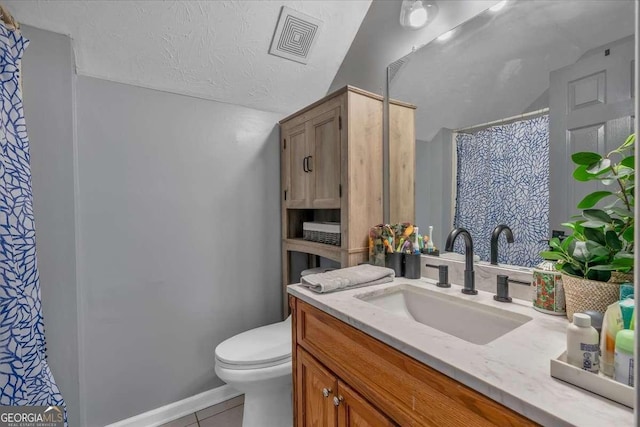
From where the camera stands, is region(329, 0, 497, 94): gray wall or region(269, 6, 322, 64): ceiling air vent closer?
region(329, 0, 497, 94): gray wall

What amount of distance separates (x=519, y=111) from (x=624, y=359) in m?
0.88

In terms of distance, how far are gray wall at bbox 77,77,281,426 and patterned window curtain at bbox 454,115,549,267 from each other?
1.29 meters

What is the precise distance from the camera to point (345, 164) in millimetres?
1530

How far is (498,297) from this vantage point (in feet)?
3.43

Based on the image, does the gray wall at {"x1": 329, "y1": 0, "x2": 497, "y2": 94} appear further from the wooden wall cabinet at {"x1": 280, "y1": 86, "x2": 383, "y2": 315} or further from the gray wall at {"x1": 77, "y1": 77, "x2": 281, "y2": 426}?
the gray wall at {"x1": 77, "y1": 77, "x2": 281, "y2": 426}

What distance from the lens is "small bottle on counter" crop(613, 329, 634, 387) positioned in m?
0.51

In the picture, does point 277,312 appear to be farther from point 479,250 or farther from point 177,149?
point 479,250

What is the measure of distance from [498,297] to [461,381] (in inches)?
22.2

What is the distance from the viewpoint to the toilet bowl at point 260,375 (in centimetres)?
137

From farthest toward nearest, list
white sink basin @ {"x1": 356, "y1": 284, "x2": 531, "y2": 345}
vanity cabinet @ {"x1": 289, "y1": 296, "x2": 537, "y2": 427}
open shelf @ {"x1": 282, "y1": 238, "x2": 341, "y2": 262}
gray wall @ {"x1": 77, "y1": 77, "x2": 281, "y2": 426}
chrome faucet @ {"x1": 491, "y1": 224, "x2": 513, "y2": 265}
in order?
open shelf @ {"x1": 282, "y1": 238, "x2": 341, "y2": 262} < gray wall @ {"x1": 77, "y1": 77, "x2": 281, "y2": 426} < chrome faucet @ {"x1": 491, "y1": 224, "x2": 513, "y2": 265} < white sink basin @ {"x1": 356, "y1": 284, "x2": 531, "y2": 345} < vanity cabinet @ {"x1": 289, "y1": 296, "x2": 537, "y2": 427}

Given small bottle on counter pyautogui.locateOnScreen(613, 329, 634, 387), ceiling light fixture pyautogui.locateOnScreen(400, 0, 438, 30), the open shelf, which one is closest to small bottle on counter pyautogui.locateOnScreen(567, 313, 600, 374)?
small bottle on counter pyautogui.locateOnScreen(613, 329, 634, 387)

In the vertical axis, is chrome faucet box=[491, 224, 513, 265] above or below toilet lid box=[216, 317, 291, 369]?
above

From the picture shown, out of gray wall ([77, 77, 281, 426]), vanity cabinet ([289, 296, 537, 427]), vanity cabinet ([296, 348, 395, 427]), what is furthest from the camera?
gray wall ([77, 77, 281, 426])

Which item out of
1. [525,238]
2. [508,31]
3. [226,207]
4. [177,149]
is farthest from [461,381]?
[177,149]
